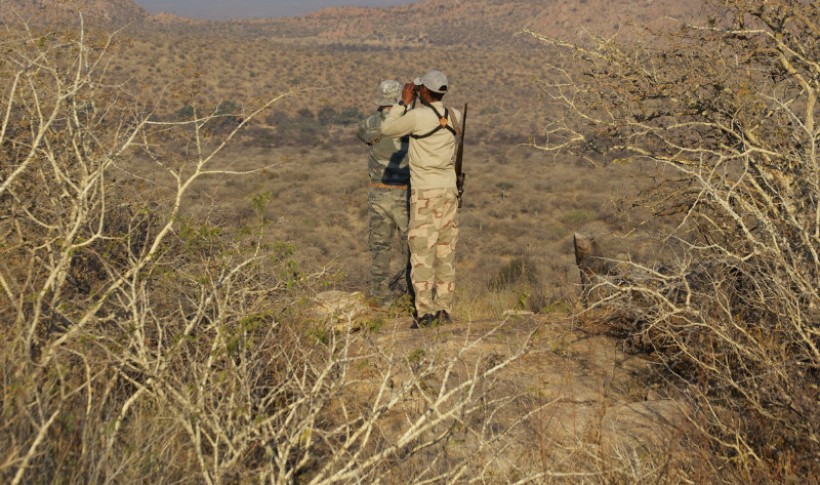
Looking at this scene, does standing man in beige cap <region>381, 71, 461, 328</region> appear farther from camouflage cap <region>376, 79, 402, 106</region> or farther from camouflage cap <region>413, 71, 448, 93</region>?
camouflage cap <region>376, 79, 402, 106</region>

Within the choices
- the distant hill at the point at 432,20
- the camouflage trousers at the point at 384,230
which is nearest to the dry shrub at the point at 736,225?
the camouflage trousers at the point at 384,230

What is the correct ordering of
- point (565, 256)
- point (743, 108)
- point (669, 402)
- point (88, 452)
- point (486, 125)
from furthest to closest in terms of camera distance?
point (486, 125), point (565, 256), point (743, 108), point (669, 402), point (88, 452)

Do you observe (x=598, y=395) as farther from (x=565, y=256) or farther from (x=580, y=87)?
(x=565, y=256)

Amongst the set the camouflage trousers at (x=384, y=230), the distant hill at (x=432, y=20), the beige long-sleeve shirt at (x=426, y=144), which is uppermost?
the beige long-sleeve shirt at (x=426, y=144)

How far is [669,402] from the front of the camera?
3.65m

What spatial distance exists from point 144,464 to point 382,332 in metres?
2.91

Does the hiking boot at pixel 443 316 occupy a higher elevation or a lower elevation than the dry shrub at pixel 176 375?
lower

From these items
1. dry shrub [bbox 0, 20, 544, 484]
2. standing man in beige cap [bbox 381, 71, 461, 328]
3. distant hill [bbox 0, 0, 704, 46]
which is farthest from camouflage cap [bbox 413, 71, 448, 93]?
distant hill [bbox 0, 0, 704, 46]

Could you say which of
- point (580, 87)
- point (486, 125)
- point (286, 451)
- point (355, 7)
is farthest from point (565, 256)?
point (355, 7)

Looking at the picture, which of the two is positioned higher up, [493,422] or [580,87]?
[580,87]

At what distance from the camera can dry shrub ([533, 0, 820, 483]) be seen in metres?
2.94

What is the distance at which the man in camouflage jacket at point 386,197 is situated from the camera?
5.83 metres

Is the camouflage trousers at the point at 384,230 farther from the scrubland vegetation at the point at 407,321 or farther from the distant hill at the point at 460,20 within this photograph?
the distant hill at the point at 460,20

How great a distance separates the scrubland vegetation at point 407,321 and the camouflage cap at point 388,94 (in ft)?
3.50
